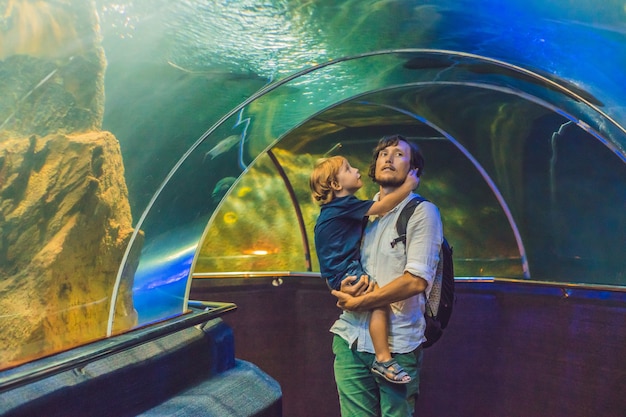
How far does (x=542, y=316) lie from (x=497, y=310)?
0.48 metres

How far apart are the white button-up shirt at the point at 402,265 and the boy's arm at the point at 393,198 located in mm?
43

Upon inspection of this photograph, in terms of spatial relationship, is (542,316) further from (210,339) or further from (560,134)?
(210,339)

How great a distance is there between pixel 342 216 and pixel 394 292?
0.58 meters

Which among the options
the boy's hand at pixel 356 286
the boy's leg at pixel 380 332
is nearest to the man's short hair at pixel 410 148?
the boy's hand at pixel 356 286

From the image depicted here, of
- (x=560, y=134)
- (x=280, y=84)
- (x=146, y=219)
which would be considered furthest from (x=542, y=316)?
(x=146, y=219)

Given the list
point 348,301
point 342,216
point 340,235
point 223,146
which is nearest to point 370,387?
point 348,301

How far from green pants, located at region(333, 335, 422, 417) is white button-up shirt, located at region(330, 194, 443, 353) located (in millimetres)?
68

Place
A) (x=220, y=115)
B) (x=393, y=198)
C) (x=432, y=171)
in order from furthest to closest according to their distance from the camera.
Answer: (x=432, y=171) < (x=220, y=115) < (x=393, y=198)

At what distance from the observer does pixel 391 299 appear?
2719 mm

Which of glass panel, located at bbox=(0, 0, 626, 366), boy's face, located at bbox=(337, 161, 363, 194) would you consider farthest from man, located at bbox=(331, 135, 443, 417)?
glass panel, located at bbox=(0, 0, 626, 366)

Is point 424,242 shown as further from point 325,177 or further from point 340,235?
point 325,177

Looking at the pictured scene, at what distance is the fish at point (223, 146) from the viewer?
472 centimetres

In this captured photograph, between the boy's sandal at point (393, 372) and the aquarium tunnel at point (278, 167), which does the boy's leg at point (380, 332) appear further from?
the aquarium tunnel at point (278, 167)

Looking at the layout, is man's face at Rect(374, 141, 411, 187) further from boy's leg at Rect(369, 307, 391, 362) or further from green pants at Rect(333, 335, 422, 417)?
green pants at Rect(333, 335, 422, 417)
